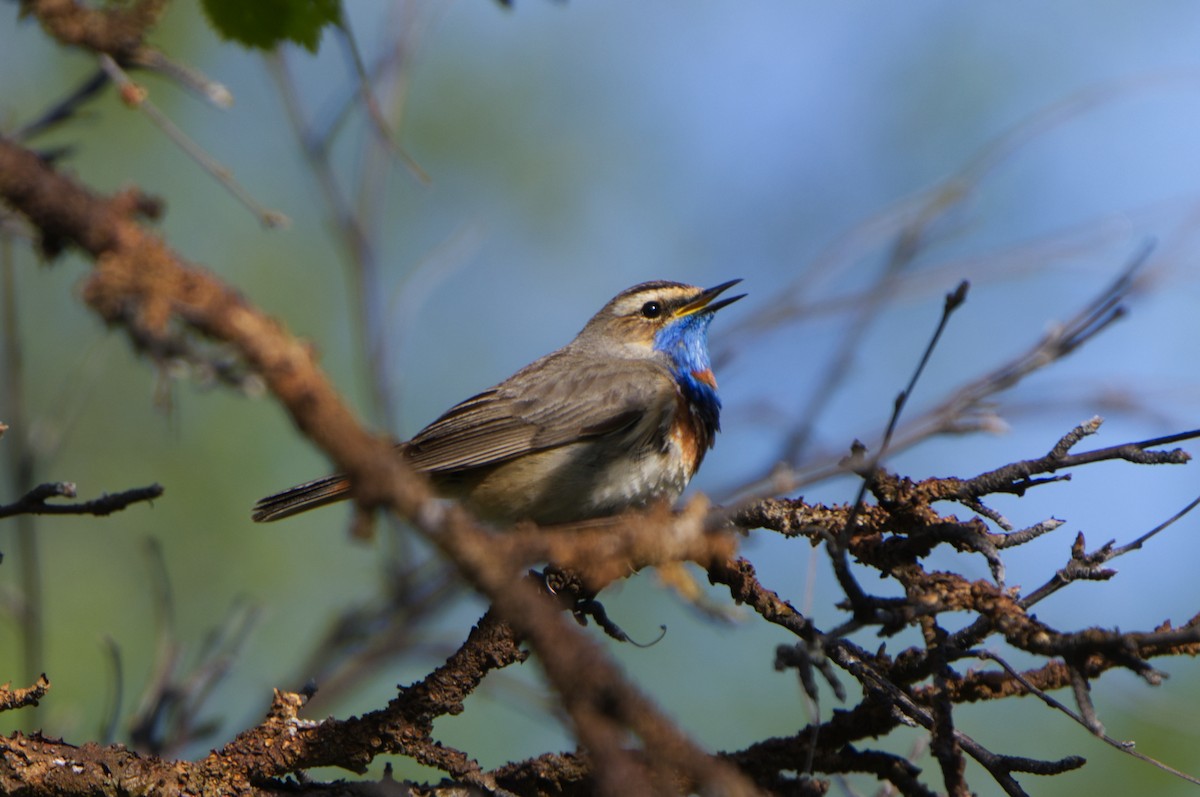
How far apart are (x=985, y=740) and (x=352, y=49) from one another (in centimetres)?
584

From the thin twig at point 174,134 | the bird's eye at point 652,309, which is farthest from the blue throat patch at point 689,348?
the thin twig at point 174,134

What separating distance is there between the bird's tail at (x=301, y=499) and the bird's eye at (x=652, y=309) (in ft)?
7.16

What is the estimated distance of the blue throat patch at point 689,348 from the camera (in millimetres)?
6113

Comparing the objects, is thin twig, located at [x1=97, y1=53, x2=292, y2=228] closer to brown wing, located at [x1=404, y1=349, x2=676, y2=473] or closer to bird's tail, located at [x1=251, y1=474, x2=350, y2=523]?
bird's tail, located at [x1=251, y1=474, x2=350, y2=523]

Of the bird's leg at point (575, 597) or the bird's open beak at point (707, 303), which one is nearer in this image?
the bird's leg at point (575, 597)

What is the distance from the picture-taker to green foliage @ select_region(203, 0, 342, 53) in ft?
10.8

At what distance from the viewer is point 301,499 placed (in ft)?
17.5

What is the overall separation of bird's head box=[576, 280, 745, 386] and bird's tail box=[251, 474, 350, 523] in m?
1.98

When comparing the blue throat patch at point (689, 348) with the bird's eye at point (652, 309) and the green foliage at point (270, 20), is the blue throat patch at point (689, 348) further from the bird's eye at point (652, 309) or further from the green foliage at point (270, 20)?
the green foliage at point (270, 20)

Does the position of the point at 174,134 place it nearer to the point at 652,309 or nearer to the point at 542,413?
the point at 542,413

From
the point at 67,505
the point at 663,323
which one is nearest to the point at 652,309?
the point at 663,323

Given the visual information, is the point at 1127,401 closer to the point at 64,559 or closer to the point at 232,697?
the point at 232,697

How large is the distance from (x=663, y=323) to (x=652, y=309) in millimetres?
124

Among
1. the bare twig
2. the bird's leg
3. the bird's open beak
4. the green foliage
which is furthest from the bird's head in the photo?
the bare twig
